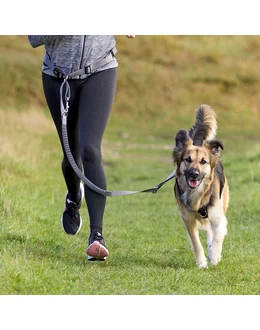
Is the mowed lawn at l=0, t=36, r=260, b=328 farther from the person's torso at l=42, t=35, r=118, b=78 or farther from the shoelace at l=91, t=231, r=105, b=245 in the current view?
the person's torso at l=42, t=35, r=118, b=78

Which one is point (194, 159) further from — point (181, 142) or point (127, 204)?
point (127, 204)

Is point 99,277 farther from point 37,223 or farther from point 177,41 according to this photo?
point 177,41

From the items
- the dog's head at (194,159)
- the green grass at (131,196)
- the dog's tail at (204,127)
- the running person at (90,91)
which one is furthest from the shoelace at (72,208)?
the dog's tail at (204,127)

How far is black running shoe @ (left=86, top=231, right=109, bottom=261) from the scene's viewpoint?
17.4 feet

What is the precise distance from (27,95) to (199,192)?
814 inches

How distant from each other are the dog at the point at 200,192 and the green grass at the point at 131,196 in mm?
221

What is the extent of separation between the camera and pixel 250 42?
105 feet

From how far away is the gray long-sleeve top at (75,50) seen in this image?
5.42 metres

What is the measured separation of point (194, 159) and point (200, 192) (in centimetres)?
28

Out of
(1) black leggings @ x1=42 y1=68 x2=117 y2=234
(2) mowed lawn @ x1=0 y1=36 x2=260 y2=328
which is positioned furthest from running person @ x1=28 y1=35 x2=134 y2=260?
(2) mowed lawn @ x1=0 y1=36 x2=260 y2=328

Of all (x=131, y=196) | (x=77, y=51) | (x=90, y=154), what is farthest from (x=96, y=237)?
(x=131, y=196)

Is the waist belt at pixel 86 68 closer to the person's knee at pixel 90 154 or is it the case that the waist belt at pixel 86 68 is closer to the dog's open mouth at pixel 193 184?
the person's knee at pixel 90 154

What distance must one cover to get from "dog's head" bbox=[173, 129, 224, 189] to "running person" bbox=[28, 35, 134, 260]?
660 millimetres
